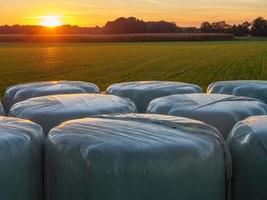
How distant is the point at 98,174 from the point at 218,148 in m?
0.75

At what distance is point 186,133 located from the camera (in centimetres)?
284

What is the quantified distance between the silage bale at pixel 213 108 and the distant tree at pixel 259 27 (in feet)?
325

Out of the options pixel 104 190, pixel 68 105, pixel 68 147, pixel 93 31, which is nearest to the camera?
pixel 104 190

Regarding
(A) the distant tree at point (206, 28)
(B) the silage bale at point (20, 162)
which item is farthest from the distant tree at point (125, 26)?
(B) the silage bale at point (20, 162)

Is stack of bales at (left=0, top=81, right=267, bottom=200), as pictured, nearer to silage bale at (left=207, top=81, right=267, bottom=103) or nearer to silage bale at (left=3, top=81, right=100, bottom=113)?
silage bale at (left=207, top=81, right=267, bottom=103)

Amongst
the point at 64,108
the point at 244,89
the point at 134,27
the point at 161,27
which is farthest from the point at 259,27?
the point at 64,108

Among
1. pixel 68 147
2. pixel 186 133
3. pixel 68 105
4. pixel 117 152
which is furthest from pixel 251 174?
pixel 68 105

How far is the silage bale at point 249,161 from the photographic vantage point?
2.86m

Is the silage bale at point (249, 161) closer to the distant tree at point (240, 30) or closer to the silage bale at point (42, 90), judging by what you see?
the silage bale at point (42, 90)

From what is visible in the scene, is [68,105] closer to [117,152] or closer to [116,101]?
[116,101]

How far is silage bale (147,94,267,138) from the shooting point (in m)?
3.71

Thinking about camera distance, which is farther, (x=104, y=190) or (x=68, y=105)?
(x=68, y=105)

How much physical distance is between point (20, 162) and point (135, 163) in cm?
69

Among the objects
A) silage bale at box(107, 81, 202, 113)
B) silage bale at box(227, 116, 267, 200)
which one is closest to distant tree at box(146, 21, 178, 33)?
silage bale at box(107, 81, 202, 113)
